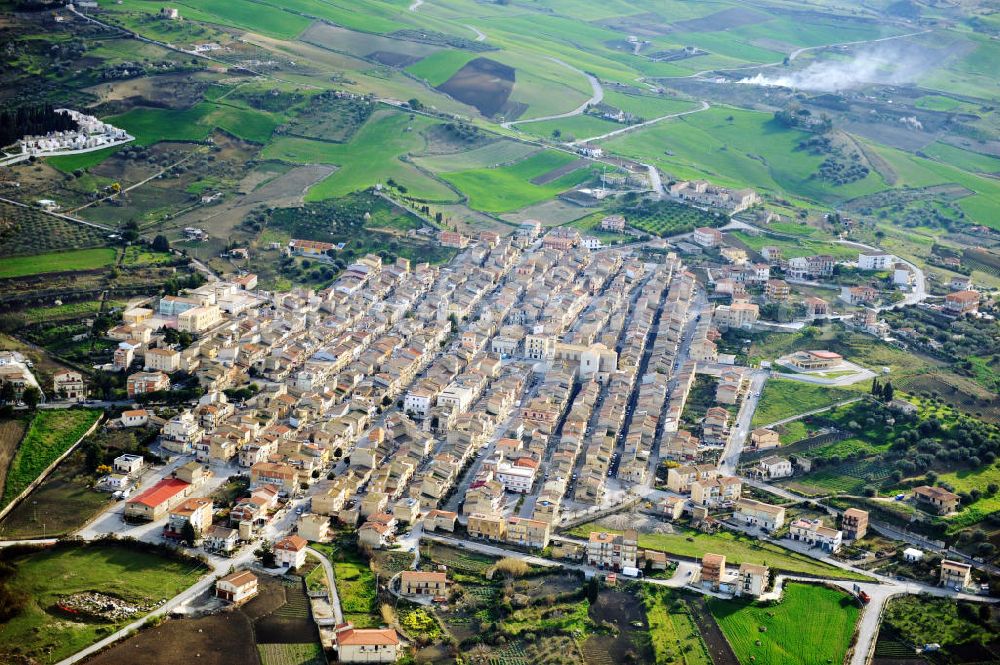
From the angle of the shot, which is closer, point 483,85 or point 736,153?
point 736,153

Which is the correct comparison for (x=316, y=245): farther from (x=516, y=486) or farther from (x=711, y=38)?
(x=711, y=38)

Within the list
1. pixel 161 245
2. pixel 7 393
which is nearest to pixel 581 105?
pixel 161 245

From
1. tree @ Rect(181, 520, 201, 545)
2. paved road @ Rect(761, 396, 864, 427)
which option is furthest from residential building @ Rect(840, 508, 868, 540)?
tree @ Rect(181, 520, 201, 545)

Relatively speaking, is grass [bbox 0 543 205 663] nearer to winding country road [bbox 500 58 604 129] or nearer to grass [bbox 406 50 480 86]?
winding country road [bbox 500 58 604 129]

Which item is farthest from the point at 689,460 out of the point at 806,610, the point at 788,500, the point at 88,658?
the point at 88,658

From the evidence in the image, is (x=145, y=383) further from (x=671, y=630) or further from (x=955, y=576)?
(x=955, y=576)

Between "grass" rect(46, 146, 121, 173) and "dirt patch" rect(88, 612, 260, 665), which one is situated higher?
"grass" rect(46, 146, 121, 173)
